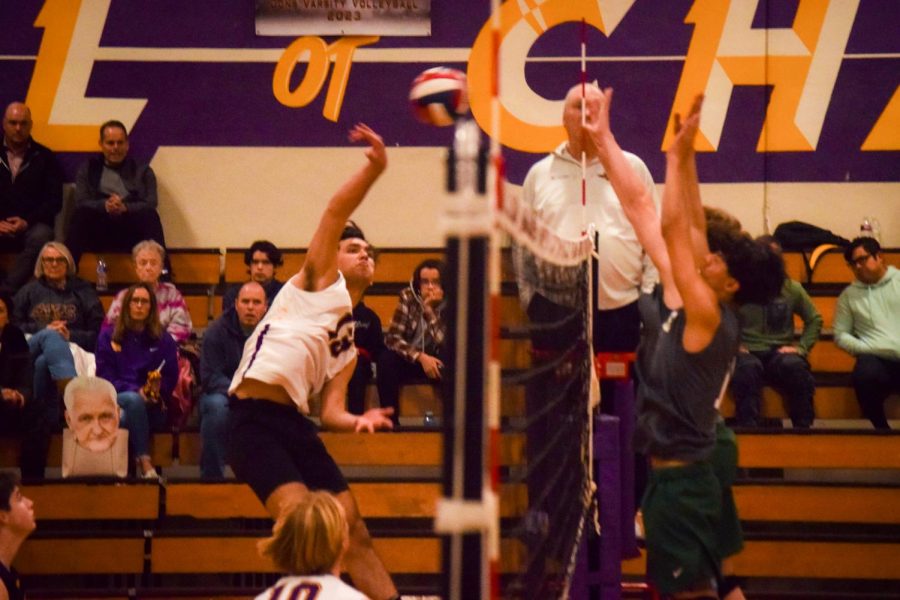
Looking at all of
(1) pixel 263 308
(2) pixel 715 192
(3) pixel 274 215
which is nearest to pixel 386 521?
(1) pixel 263 308

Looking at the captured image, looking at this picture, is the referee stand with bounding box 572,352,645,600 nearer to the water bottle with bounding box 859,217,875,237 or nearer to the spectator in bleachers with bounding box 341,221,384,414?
the spectator in bleachers with bounding box 341,221,384,414

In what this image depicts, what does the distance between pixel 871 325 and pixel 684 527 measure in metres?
5.52

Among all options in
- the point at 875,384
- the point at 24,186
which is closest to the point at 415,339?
the point at 875,384

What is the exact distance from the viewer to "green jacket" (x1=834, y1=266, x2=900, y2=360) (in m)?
9.66

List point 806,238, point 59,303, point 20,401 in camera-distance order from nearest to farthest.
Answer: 1. point 20,401
2. point 59,303
3. point 806,238

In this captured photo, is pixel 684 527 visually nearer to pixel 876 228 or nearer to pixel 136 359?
pixel 136 359

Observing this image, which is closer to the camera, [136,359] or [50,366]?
[136,359]

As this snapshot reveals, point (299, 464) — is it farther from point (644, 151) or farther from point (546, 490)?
point (644, 151)

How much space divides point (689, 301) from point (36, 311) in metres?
6.66

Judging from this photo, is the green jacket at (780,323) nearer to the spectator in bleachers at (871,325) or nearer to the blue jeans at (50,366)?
the spectator in bleachers at (871,325)

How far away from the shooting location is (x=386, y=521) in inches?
361

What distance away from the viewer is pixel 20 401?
8.94 m

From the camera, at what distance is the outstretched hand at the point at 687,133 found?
472 centimetres

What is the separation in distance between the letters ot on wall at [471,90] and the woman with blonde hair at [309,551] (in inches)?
288
